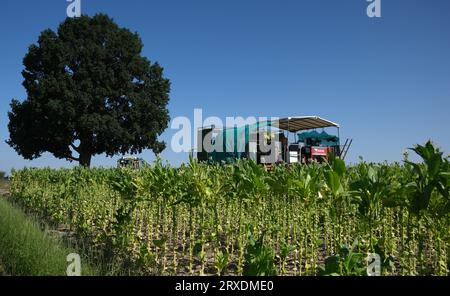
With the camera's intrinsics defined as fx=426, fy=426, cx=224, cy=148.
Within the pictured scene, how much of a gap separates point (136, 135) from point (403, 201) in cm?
2797

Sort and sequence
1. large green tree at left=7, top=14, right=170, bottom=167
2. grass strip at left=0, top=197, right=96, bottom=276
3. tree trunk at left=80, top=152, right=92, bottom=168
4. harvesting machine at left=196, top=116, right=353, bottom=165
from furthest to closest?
tree trunk at left=80, top=152, right=92, bottom=168
large green tree at left=7, top=14, right=170, bottom=167
harvesting machine at left=196, top=116, right=353, bottom=165
grass strip at left=0, top=197, right=96, bottom=276

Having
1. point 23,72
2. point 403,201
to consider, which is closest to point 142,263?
point 403,201

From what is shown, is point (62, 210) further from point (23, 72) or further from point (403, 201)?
point (23, 72)

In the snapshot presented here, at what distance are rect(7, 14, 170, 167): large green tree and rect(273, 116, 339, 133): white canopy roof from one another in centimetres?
1365

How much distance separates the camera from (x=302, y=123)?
20203 millimetres

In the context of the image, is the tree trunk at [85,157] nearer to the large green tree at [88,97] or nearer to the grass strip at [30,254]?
the large green tree at [88,97]

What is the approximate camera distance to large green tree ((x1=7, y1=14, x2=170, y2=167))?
28.7m

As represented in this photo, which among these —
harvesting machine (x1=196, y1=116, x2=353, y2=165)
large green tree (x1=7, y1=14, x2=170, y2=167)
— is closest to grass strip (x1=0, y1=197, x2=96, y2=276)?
harvesting machine (x1=196, y1=116, x2=353, y2=165)

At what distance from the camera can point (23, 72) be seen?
30812 millimetres

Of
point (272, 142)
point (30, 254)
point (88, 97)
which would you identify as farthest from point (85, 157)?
point (30, 254)

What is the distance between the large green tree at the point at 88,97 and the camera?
28.7m

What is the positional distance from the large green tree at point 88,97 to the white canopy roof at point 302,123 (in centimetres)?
1365

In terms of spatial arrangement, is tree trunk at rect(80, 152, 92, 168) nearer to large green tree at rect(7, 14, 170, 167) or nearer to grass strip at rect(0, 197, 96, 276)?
large green tree at rect(7, 14, 170, 167)

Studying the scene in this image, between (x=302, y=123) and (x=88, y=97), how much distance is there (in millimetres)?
15711
